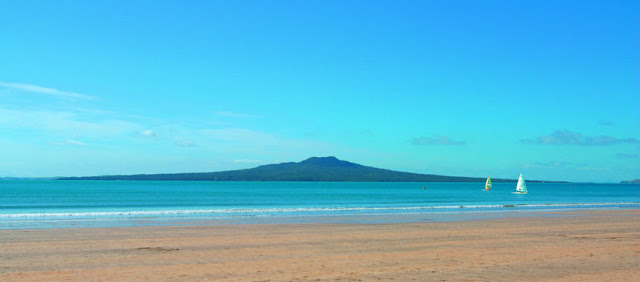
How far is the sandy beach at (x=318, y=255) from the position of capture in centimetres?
1234

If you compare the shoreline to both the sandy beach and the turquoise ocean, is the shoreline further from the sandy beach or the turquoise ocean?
the sandy beach

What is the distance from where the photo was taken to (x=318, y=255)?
15.4m

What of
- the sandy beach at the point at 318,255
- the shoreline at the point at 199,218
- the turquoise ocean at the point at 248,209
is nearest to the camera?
the sandy beach at the point at 318,255

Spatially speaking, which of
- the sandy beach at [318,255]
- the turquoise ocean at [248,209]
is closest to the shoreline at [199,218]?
the turquoise ocean at [248,209]

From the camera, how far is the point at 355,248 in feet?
55.5

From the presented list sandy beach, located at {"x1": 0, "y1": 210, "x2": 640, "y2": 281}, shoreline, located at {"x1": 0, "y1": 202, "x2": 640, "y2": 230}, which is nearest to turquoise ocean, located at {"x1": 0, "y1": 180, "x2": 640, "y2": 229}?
shoreline, located at {"x1": 0, "y1": 202, "x2": 640, "y2": 230}

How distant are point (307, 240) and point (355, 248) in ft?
9.15

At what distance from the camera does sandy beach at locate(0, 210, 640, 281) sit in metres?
12.3

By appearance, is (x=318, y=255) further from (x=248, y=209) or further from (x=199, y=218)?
(x=248, y=209)

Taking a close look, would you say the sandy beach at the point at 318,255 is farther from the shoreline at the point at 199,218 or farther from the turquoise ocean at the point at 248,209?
the turquoise ocean at the point at 248,209

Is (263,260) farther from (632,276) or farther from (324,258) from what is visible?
(632,276)

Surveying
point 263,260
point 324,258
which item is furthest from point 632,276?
point 263,260

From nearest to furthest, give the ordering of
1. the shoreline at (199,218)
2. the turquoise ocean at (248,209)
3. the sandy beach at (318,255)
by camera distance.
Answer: the sandy beach at (318,255)
the shoreline at (199,218)
the turquoise ocean at (248,209)

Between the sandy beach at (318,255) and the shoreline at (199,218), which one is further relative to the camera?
the shoreline at (199,218)
